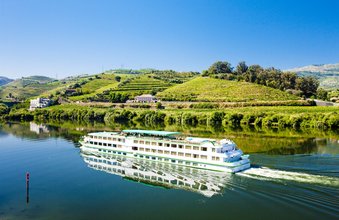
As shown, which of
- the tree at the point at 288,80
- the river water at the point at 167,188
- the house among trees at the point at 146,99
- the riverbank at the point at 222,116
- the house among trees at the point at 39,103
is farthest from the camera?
the house among trees at the point at 39,103

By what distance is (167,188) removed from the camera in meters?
39.0

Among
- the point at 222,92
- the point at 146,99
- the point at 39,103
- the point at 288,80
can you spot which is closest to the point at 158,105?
the point at 146,99

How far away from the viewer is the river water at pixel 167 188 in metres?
31.2

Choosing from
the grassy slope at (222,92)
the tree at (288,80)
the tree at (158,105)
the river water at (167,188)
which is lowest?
the river water at (167,188)

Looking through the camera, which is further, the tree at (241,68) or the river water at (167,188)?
the tree at (241,68)

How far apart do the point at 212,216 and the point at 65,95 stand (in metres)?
177

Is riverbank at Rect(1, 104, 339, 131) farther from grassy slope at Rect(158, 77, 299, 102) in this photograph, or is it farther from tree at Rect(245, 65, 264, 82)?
tree at Rect(245, 65, 264, 82)

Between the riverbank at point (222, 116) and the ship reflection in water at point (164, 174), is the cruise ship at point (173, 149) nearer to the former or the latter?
the ship reflection in water at point (164, 174)

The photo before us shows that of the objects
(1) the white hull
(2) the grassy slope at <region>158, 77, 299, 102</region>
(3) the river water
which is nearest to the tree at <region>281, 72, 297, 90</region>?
(2) the grassy slope at <region>158, 77, 299, 102</region>

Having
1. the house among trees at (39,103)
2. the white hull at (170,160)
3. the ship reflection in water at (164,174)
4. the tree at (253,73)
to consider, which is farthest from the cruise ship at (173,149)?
the house among trees at (39,103)

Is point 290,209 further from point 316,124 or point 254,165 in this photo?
point 316,124

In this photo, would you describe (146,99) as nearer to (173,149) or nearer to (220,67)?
(220,67)

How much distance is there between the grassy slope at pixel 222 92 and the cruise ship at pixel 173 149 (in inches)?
3272

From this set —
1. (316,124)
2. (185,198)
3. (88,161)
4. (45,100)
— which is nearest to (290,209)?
(185,198)
